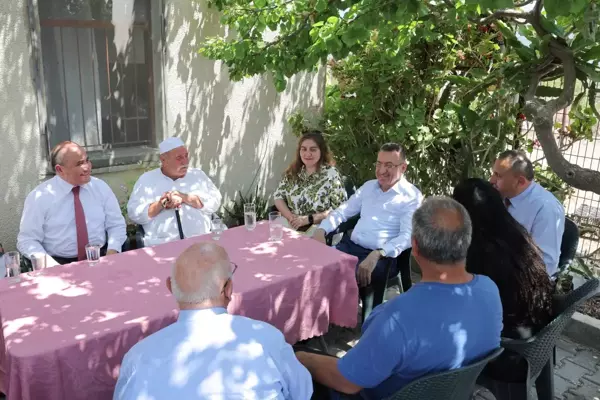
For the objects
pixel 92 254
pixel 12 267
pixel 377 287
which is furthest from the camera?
pixel 377 287

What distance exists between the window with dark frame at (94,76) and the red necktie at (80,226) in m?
1.46

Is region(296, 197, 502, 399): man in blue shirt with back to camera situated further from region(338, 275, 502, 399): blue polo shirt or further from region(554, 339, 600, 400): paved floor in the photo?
region(554, 339, 600, 400): paved floor

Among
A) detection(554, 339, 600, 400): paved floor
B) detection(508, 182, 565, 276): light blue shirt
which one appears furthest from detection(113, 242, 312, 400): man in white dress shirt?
detection(554, 339, 600, 400): paved floor

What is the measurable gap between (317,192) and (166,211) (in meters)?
1.37

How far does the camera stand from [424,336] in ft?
6.35

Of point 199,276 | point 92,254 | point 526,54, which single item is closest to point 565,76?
point 526,54

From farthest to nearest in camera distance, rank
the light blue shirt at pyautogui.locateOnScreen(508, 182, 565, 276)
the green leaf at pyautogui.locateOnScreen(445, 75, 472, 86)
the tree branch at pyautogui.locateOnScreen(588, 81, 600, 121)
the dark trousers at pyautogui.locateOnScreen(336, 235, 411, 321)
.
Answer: the green leaf at pyautogui.locateOnScreen(445, 75, 472, 86) → the tree branch at pyautogui.locateOnScreen(588, 81, 600, 121) → the dark trousers at pyautogui.locateOnScreen(336, 235, 411, 321) → the light blue shirt at pyautogui.locateOnScreen(508, 182, 565, 276)

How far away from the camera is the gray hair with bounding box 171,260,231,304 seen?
69.1 inches

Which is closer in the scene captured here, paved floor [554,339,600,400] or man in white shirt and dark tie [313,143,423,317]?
paved floor [554,339,600,400]

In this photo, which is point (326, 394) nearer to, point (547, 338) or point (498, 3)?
point (547, 338)

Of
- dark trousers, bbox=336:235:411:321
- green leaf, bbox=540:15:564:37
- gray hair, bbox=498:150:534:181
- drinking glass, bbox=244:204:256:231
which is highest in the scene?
green leaf, bbox=540:15:564:37

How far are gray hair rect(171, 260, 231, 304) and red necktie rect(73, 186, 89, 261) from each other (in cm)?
222

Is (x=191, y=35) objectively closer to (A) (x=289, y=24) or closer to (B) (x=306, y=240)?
(A) (x=289, y=24)

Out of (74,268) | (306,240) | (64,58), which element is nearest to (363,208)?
(306,240)
